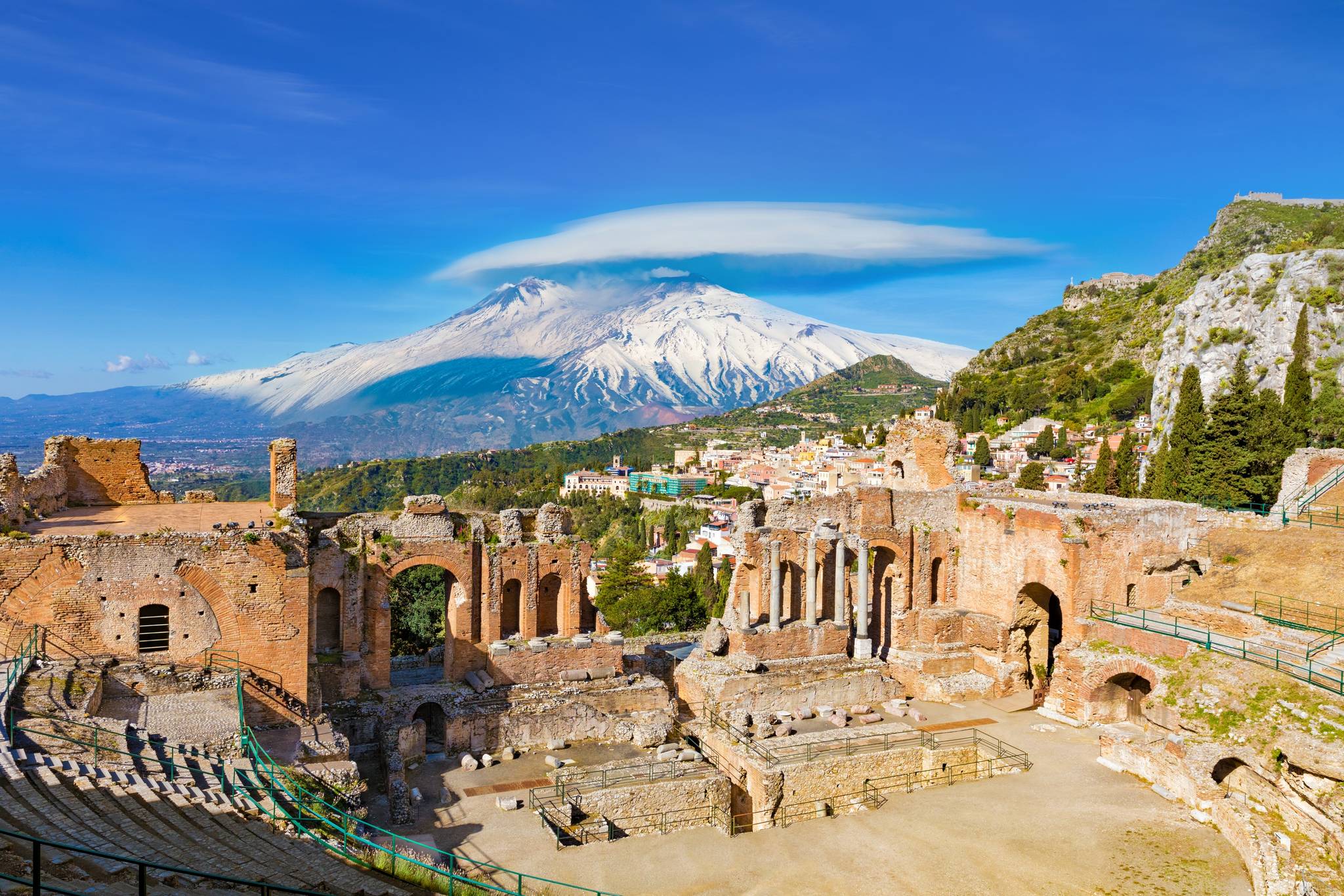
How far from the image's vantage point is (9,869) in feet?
32.1

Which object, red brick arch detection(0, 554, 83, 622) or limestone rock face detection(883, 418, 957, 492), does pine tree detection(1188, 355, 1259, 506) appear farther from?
red brick arch detection(0, 554, 83, 622)

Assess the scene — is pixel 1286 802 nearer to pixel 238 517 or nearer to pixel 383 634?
pixel 383 634

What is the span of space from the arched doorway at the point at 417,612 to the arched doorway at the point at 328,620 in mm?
15017

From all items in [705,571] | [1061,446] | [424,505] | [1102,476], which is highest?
[1061,446]

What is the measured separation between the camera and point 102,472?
27.2 m

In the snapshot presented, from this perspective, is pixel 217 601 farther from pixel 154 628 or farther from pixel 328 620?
pixel 328 620

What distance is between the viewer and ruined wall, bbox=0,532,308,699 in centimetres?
2011

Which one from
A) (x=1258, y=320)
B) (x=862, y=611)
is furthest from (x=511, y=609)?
(x=1258, y=320)

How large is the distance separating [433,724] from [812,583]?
12.9m

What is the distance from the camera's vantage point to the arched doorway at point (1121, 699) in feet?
88.7

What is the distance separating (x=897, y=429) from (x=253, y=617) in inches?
981

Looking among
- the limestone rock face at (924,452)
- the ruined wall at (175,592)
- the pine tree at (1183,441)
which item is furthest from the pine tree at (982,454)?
the ruined wall at (175,592)

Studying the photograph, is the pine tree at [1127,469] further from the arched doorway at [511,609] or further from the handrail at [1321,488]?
the arched doorway at [511,609]

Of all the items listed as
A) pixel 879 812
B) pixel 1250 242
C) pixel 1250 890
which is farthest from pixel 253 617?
pixel 1250 242
